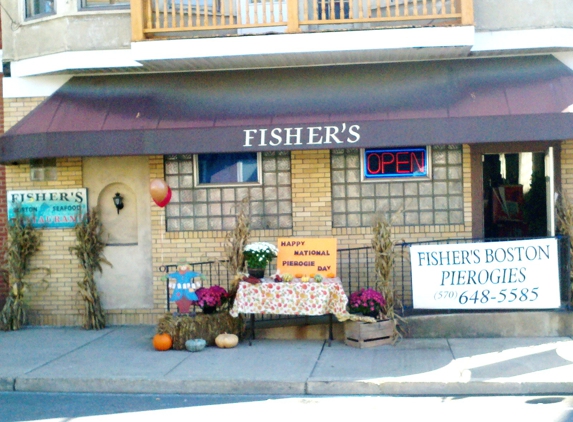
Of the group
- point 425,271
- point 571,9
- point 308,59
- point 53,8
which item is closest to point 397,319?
point 425,271

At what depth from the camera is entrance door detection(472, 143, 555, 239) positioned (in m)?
11.4

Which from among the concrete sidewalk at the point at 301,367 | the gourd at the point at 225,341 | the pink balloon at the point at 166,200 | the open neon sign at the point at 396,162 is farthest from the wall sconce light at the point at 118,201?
the open neon sign at the point at 396,162

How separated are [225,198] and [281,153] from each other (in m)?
1.07

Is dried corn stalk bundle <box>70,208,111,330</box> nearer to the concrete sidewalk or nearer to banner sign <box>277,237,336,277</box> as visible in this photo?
the concrete sidewalk

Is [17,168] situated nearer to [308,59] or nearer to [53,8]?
[53,8]

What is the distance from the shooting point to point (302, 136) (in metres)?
9.93

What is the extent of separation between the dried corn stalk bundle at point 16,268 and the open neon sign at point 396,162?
5.14m

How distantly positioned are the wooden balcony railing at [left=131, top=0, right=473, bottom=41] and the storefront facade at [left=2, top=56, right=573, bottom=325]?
71 centimetres

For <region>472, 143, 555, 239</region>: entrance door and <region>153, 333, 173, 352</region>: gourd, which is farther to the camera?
<region>472, 143, 555, 239</region>: entrance door

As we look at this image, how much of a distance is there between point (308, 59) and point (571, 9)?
366cm

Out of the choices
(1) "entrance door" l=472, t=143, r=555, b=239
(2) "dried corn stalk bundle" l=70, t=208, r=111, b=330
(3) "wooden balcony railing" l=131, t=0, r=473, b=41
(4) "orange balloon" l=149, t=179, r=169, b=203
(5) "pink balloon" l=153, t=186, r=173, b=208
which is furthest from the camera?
(1) "entrance door" l=472, t=143, r=555, b=239

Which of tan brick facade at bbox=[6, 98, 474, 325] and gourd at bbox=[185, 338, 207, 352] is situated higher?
tan brick facade at bbox=[6, 98, 474, 325]

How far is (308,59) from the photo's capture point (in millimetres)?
10531

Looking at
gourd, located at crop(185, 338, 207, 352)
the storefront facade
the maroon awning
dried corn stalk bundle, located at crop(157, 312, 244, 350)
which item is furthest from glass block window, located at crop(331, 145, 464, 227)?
gourd, located at crop(185, 338, 207, 352)
